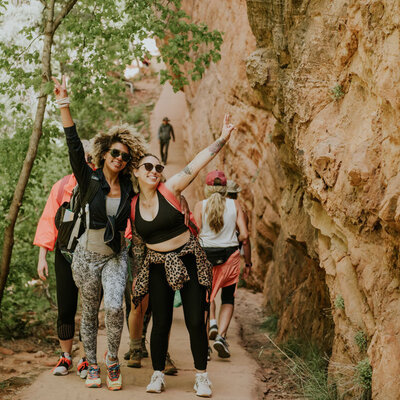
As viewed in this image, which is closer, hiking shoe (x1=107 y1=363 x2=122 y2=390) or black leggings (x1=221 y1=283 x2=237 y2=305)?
hiking shoe (x1=107 y1=363 x2=122 y2=390)

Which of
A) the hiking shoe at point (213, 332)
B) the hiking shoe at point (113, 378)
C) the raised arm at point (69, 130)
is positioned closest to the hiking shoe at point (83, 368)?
the hiking shoe at point (113, 378)

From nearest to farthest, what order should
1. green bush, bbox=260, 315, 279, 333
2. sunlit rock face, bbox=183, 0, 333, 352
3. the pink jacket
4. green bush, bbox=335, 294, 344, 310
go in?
green bush, bbox=335, 294, 344, 310, the pink jacket, sunlit rock face, bbox=183, 0, 333, 352, green bush, bbox=260, 315, 279, 333

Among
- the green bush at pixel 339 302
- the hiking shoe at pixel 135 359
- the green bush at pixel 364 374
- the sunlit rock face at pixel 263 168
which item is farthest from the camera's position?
the sunlit rock face at pixel 263 168

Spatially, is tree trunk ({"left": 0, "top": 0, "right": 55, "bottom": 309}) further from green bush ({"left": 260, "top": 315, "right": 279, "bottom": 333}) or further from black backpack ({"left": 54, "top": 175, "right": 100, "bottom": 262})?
green bush ({"left": 260, "top": 315, "right": 279, "bottom": 333})

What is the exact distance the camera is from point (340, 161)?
4.92m

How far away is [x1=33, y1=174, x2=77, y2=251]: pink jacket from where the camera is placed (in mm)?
5636

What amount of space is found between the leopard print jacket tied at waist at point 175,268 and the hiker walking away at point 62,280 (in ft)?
2.21

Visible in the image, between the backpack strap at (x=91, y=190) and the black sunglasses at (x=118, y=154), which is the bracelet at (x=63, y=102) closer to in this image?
the black sunglasses at (x=118, y=154)

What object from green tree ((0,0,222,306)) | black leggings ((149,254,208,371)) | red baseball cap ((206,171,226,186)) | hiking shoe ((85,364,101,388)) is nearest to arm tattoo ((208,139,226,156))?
black leggings ((149,254,208,371))

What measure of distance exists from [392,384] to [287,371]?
2.57 metres

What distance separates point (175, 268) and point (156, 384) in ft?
3.33

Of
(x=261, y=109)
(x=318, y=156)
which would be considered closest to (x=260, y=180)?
(x=261, y=109)

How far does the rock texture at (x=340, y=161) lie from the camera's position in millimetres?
4086

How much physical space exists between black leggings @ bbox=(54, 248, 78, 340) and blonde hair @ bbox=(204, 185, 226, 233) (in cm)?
→ 200
